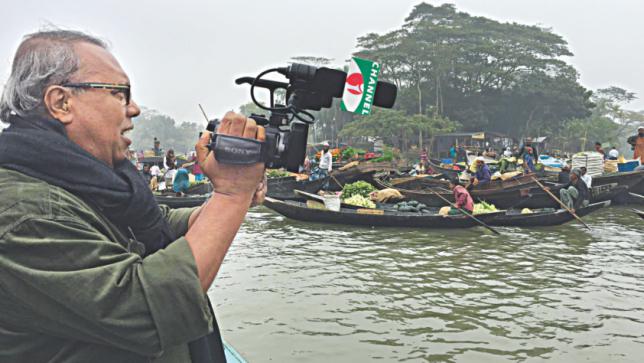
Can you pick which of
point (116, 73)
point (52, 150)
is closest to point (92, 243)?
point (52, 150)

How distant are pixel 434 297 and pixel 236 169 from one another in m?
5.76

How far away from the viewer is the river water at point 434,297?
190 inches

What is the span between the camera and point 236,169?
1.10 m

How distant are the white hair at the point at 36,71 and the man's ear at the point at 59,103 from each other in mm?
17


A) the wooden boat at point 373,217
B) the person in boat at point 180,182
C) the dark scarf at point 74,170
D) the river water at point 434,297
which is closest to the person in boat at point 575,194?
the river water at point 434,297

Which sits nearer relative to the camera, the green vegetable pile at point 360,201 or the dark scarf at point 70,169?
the dark scarf at point 70,169

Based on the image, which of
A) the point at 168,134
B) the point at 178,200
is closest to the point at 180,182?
the point at 178,200

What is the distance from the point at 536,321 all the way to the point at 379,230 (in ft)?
17.5

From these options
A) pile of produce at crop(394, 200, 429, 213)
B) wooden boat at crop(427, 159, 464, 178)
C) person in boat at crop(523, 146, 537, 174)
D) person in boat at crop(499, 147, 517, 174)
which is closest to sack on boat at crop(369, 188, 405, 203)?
pile of produce at crop(394, 200, 429, 213)

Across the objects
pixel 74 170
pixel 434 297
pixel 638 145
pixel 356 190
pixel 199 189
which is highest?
pixel 638 145

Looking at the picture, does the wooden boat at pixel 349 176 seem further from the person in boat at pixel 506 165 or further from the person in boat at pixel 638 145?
the person in boat at pixel 638 145

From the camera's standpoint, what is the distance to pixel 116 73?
1.12 meters

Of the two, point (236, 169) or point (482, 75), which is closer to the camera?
point (236, 169)

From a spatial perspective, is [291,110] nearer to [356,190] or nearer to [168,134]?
[356,190]
